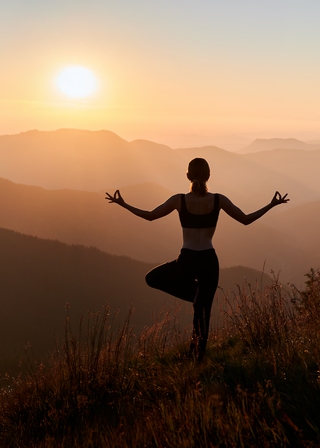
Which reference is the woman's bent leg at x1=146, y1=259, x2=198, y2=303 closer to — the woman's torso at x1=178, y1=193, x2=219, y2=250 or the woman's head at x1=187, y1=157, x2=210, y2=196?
the woman's torso at x1=178, y1=193, x2=219, y2=250

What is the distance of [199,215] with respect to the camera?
18.3 ft

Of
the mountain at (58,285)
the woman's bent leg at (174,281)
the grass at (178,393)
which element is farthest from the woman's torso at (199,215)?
the mountain at (58,285)

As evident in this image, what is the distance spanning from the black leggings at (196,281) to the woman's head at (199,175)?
24.7 inches

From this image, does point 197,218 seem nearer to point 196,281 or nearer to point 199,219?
point 199,219

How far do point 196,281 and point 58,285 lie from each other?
5254 inches

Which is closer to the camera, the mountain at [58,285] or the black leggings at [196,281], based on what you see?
the black leggings at [196,281]

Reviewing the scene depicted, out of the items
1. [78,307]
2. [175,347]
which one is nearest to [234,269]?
[78,307]

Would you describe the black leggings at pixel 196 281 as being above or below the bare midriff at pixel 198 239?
below

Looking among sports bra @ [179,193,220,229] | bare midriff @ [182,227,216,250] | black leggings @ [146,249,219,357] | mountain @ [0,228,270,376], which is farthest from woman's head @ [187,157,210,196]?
mountain @ [0,228,270,376]

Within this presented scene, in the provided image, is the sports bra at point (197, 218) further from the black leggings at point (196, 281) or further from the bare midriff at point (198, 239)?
the black leggings at point (196, 281)

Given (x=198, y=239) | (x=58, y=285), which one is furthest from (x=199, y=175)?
(x=58, y=285)

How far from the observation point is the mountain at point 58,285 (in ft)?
394

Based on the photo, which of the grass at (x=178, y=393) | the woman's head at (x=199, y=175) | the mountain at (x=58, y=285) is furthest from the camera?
the mountain at (x=58, y=285)

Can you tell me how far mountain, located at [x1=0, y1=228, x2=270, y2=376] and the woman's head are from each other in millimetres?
110830
